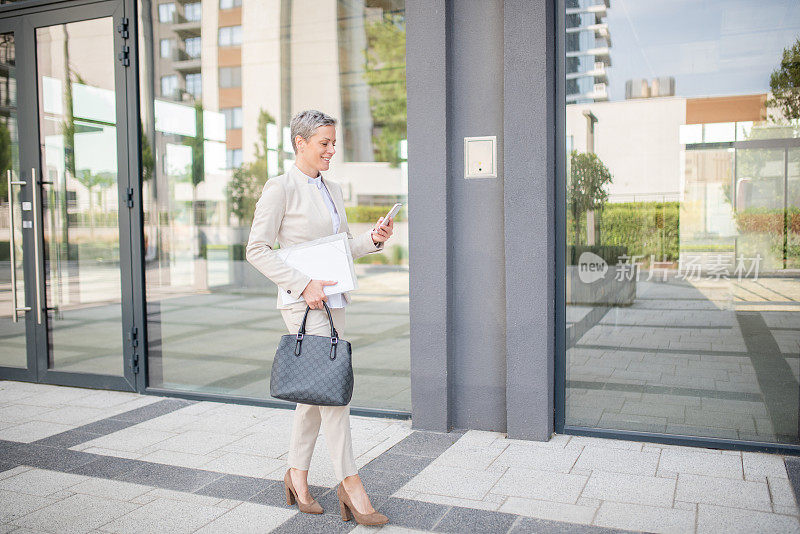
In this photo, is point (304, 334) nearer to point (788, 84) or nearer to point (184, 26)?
point (788, 84)

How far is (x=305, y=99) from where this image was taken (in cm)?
895

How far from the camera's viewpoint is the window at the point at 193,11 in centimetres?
590

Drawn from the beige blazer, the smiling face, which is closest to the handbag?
the beige blazer

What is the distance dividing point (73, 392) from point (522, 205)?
390 cm

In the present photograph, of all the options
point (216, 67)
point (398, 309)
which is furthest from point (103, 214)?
point (398, 309)

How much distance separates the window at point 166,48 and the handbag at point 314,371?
3766 mm

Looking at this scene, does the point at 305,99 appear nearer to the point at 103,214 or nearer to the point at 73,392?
the point at 103,214

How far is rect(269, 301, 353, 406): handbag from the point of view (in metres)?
2.84

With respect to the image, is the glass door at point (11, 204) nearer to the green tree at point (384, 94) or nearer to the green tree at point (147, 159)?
the green tree at point (147, 159)

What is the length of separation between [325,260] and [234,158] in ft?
13.5

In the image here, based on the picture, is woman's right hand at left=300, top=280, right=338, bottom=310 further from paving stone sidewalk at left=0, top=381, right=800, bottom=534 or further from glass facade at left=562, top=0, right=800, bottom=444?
glass facade at left=562, top=0, right=800, bottom=444

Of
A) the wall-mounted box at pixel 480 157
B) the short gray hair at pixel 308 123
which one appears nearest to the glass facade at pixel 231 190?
the wall-mounted box at pixel 480 157

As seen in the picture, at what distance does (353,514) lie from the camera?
301cm

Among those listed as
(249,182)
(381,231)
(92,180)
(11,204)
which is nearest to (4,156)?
(11,204)
